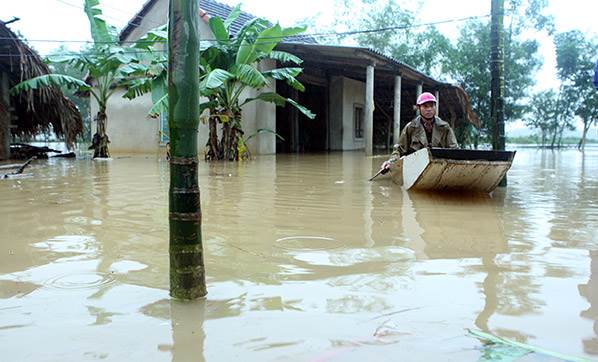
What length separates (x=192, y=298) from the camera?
245 cm

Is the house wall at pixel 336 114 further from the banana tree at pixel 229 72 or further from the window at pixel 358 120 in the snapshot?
the banana tree at pixel 229 72

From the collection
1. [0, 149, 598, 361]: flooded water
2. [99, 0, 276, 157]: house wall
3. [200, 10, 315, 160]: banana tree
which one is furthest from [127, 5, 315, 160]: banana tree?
[0, 149, 598, 361]: flooded water

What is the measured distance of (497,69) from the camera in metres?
7.44

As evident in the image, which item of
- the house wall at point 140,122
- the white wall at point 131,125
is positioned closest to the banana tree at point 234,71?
the house wall at point 140,122

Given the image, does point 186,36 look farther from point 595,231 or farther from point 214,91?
point 214,91

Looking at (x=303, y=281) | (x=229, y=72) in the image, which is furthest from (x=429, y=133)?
(x=229, y=72)

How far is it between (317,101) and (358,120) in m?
2.10

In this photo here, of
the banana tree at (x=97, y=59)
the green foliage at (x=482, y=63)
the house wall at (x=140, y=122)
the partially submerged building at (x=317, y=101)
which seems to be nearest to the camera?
the banana tree at (x=97, y=59)

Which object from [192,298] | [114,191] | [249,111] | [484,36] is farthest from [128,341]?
[484,36]

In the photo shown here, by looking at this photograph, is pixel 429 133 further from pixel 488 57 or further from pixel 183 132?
pixel 488 57

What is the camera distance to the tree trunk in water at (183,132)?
2.25 metres

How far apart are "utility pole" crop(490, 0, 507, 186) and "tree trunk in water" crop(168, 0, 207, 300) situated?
610cm

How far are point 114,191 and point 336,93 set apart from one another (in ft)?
45.7

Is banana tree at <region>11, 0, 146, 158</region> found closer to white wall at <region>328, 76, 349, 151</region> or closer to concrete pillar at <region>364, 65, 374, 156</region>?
concrete pillar at <region>364, 65, 374, 156</region>
